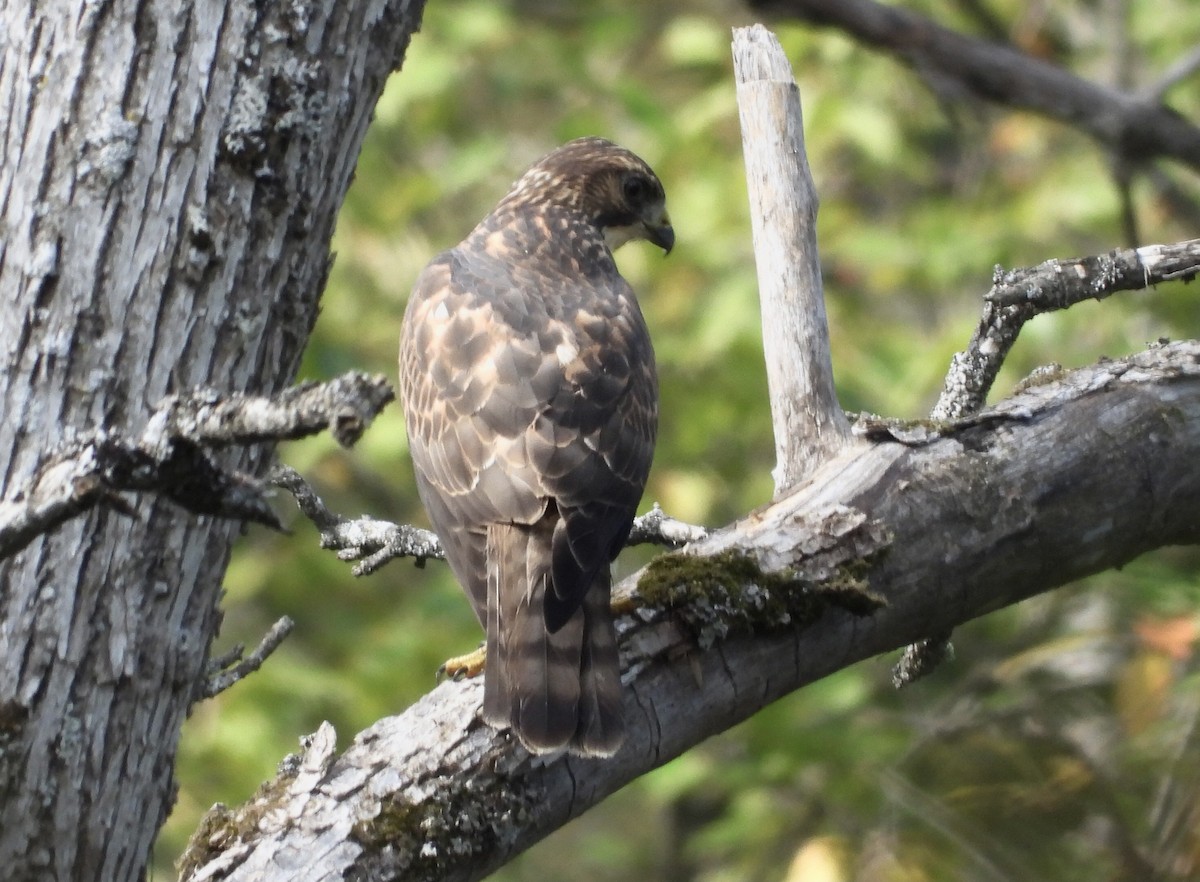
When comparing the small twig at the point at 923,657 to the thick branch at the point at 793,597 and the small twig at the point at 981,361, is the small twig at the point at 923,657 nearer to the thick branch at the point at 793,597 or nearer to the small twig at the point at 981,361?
the thick branch at the point at 793,597

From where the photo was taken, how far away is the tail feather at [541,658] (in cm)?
262

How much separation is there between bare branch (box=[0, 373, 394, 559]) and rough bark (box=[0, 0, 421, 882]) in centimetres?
84

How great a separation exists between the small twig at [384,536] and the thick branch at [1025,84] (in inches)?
103

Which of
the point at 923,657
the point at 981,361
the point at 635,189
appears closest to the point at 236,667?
the point at 923,657

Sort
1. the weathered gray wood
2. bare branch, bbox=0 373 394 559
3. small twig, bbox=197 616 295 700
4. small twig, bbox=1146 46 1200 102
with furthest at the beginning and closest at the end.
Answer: small twig, bbox=1146 46 1200 102 → the weathered gray wood → small twig, bbox=197 616 295 700 → bare branch, bbox=0 373 394 559

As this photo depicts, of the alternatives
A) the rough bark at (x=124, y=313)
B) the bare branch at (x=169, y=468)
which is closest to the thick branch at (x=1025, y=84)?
the rough bark at (x=124, y=313)

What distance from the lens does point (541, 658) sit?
2820 millimetres

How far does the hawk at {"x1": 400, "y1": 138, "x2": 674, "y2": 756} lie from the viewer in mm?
2742

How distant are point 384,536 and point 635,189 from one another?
1654 mm

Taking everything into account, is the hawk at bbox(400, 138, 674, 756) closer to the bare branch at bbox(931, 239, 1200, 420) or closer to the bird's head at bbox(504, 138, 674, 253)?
the bird's head at bbox(504, 138, 674, 253)

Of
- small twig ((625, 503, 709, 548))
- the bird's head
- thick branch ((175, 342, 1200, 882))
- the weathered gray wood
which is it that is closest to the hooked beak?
the bird's head

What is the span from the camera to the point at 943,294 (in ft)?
29.9

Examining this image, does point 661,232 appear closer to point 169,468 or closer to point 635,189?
point 635,189

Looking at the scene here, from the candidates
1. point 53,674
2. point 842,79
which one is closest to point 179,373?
point 53,674
